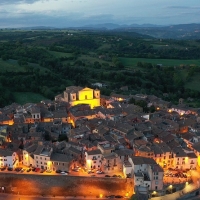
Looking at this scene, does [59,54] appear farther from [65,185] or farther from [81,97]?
[65,185]

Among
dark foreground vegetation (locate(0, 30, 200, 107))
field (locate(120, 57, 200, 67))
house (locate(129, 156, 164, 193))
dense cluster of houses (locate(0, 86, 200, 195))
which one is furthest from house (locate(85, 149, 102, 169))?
field (locate(120, 57, 200, 67))

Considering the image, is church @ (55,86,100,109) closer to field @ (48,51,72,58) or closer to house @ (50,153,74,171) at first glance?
house @ (50,153,74,171)

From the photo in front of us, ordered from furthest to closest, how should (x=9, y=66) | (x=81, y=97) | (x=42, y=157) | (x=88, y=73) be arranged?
(x=88, y=73)
(x=9, y=66)
(x=81, y=97)
(x=42, y=157)

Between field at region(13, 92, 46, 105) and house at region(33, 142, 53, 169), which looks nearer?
house at region(33, 142, 53, 169)

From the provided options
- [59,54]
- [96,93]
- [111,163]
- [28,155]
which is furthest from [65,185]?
[59,54]

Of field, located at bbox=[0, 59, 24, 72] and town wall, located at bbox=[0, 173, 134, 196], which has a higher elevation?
field, located at bbox=[0, 59, 24, 72]

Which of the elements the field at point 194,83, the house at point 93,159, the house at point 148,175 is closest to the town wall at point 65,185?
the house at point 148,175
